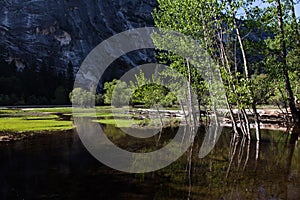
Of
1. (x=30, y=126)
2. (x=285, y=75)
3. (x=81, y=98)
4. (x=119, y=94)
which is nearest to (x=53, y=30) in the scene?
(x=81, y=98)

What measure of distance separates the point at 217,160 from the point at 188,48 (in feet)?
57.6

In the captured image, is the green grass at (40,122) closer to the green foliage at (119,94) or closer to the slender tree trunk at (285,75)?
the slender tree trunk at (285,75)

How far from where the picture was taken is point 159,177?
15.3m

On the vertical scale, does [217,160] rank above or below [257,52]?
below

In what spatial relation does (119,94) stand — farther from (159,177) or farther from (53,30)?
(159,177)

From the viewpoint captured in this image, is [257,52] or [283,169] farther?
[257,52]

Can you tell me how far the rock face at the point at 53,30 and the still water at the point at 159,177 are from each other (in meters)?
140

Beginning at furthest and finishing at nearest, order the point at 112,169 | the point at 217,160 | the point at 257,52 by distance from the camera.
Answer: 1. the point at 257,52
2. the point at 217,160
3. the point at 112,169

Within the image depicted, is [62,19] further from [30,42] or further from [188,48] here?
[188,48]

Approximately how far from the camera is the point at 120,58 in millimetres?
184375

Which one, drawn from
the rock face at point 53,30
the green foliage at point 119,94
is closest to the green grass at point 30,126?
the green foliage at point 119,94

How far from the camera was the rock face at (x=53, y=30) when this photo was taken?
150m

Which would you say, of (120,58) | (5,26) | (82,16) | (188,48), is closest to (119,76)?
(120,58)

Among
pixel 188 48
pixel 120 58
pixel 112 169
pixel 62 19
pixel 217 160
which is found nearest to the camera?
pixel 112 169
